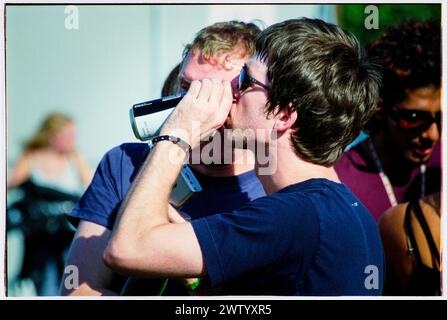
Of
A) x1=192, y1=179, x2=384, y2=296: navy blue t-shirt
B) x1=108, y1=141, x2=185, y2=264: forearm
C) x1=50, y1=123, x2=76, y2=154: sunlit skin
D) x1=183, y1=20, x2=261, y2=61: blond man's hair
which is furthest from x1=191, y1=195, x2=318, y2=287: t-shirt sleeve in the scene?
x1=50, y1=123, x2=76, y2=154: sunlit skin

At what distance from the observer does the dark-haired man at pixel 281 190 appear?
2.17m

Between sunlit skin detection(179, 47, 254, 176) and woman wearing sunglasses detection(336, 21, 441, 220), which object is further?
woman wearing sunglasses detection(336, 21, 441, 220)

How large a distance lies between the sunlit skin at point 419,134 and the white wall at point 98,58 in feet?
2.02

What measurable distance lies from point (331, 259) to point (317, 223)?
12 centimetres

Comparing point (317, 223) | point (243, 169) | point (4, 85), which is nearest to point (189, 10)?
point (4, 85)

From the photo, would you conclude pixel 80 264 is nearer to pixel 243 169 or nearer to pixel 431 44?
pixel 243 169

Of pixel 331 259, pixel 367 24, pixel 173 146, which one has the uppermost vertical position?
pixel 367 24

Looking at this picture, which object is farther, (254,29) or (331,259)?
(254,29)

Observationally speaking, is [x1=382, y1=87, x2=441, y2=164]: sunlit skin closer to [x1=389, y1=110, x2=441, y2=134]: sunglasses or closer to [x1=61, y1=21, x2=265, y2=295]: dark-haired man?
[x1=389, y1=110, x2=441, y2=134]: sunglasses

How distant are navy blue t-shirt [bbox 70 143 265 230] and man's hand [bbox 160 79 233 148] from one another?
14.4 inches

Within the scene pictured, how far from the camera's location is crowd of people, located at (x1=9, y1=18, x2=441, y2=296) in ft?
7.14

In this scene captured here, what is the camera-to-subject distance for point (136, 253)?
217 centimetres

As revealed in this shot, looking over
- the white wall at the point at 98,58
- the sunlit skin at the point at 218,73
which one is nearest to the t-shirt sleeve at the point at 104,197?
the sunlit skin at the point at 218,73

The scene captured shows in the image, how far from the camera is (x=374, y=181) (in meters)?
3.80
